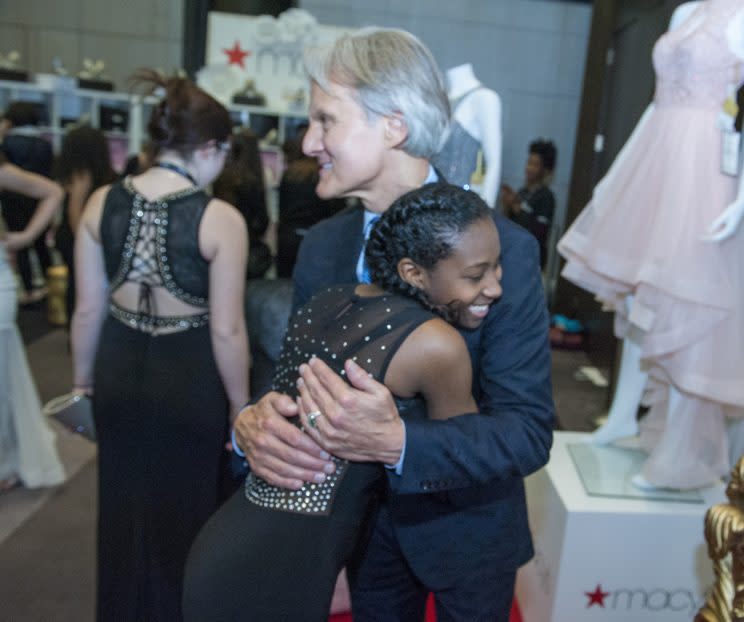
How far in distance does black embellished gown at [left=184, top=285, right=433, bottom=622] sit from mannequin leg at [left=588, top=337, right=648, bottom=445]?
175 centimetres

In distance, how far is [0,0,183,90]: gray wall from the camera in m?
7.80

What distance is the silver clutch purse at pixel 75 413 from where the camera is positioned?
2.14 metres

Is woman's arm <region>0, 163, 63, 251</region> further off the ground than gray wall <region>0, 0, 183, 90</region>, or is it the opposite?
gray wall <region>0, 0, 183, 90</region>

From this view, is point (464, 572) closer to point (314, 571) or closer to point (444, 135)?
point (314, 571)

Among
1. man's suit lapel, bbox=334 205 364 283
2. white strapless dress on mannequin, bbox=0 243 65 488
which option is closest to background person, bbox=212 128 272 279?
white strapless dress on mannequin, bbox=0 243 65 488

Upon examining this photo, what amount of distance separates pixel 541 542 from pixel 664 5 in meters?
3.27

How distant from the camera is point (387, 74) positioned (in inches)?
47.3

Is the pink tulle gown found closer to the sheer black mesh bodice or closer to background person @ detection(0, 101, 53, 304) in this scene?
the sheer black mesh bodice

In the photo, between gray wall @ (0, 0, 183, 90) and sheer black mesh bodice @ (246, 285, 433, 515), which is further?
gray wall @ (0, 0, 183, 90)

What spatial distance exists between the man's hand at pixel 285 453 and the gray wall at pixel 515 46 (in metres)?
7.03

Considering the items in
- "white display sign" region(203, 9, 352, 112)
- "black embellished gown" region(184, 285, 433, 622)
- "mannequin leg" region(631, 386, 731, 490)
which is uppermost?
"white display sign" region(203, 9, 352, 112)

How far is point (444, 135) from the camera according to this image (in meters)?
1.31

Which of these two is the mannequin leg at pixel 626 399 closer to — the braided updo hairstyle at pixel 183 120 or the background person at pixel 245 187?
the braided updo hairstyle at pixel 183 120

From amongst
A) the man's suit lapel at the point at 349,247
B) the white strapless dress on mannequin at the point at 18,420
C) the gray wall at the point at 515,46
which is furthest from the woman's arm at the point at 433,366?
the gray wall at the point at 515,46
